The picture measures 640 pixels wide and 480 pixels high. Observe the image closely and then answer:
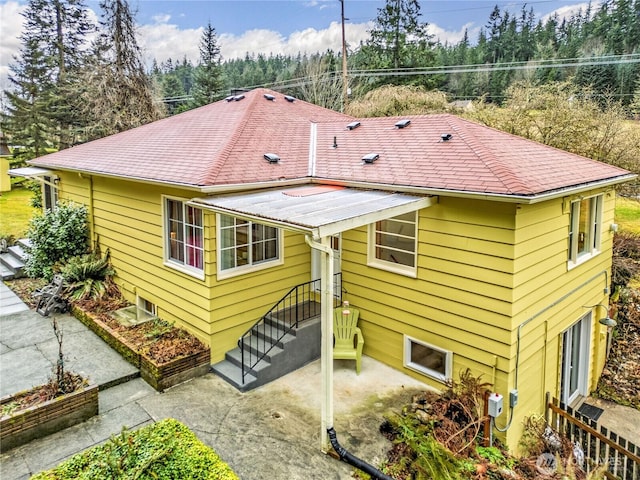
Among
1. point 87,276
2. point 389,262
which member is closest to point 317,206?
point 389,262

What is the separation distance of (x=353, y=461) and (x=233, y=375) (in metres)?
2.88

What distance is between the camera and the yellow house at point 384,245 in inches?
253

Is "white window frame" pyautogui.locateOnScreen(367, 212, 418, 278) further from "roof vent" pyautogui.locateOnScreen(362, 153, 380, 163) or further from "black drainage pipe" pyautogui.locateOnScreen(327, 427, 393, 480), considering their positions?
"black drainage pipe" pyautogui.locateOnScreen(327, 427, 393, 480)

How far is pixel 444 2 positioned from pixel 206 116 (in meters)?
27.8

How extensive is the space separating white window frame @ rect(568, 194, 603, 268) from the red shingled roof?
66 centimetres

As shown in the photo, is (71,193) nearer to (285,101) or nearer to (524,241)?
(285,101)

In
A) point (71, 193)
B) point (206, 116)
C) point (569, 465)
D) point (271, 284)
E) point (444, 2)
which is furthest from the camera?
point (444, 2)

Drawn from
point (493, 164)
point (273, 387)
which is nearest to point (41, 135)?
point (273, 387)

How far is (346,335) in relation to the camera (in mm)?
8234

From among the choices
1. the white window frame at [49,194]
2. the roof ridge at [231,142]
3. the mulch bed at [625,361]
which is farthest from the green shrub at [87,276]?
the mulch bed at [625,361]

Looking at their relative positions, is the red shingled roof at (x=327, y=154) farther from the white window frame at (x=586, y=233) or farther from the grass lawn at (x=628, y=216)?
the grass lawn at (x=628, y=216)

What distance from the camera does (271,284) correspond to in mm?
8656

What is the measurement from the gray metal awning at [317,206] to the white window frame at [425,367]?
2.52 meters

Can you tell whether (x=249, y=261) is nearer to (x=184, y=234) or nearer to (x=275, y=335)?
(x=184, y=234)
